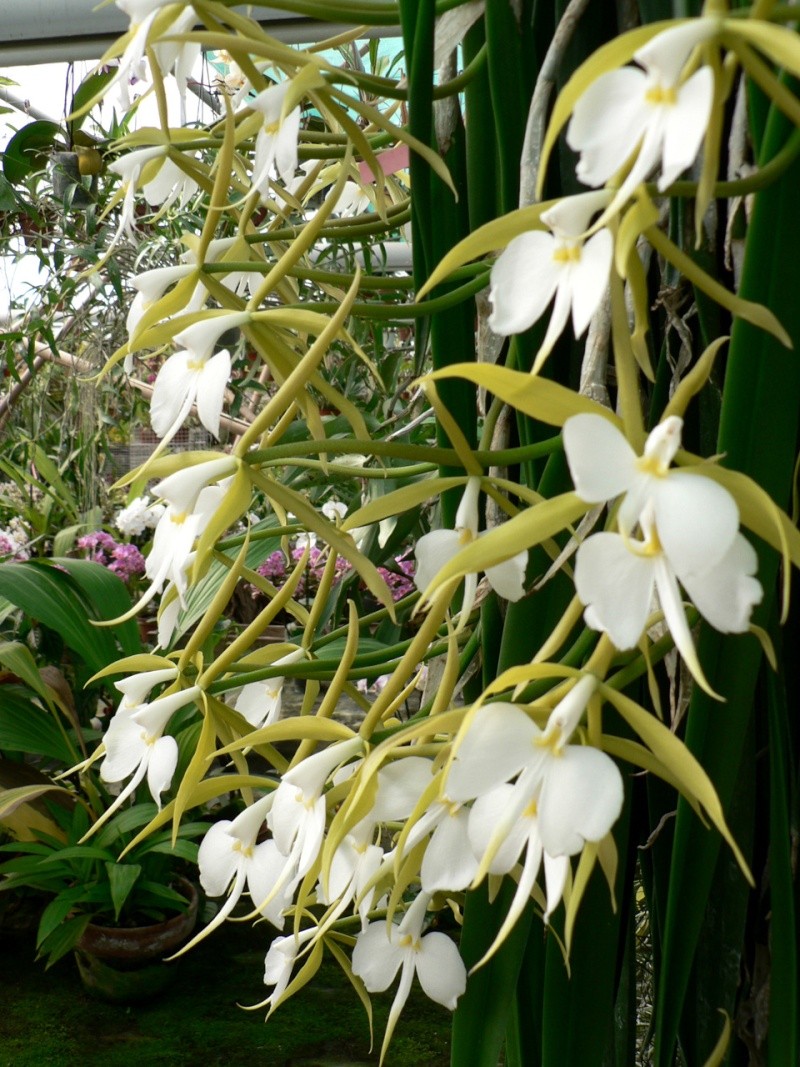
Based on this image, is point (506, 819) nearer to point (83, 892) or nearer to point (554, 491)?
point (554, 491)

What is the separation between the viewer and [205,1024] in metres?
1.40

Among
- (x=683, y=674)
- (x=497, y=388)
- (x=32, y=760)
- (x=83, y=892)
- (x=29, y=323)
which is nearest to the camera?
(x=497, y=388)

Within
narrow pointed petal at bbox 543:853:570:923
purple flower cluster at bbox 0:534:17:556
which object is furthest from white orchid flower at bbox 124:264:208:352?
purple flower cluster at bbox 0:534:17:556

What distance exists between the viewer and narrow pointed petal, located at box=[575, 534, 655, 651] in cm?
22

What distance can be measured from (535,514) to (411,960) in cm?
20

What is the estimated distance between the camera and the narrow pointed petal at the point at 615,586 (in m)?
0.22

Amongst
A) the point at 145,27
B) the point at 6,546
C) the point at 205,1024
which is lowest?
the point at 205,1024

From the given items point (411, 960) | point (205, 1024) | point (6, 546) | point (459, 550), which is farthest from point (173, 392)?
point (6, 546)

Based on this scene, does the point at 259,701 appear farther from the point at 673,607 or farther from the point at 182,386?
the point at 673,607

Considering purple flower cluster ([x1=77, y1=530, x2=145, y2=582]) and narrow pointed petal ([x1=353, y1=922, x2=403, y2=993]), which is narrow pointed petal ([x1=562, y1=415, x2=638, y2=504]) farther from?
purple flower cluster ([x1=77, y1=530, x2=145, y2=582])

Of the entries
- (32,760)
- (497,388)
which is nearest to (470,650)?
(497,388)

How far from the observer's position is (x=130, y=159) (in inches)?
15.7

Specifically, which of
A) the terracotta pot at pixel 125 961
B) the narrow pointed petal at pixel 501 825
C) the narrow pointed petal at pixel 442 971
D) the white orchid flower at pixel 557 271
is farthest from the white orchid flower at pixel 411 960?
the terracotta pot at pixel 125 961

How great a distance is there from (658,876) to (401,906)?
11 centimetres
